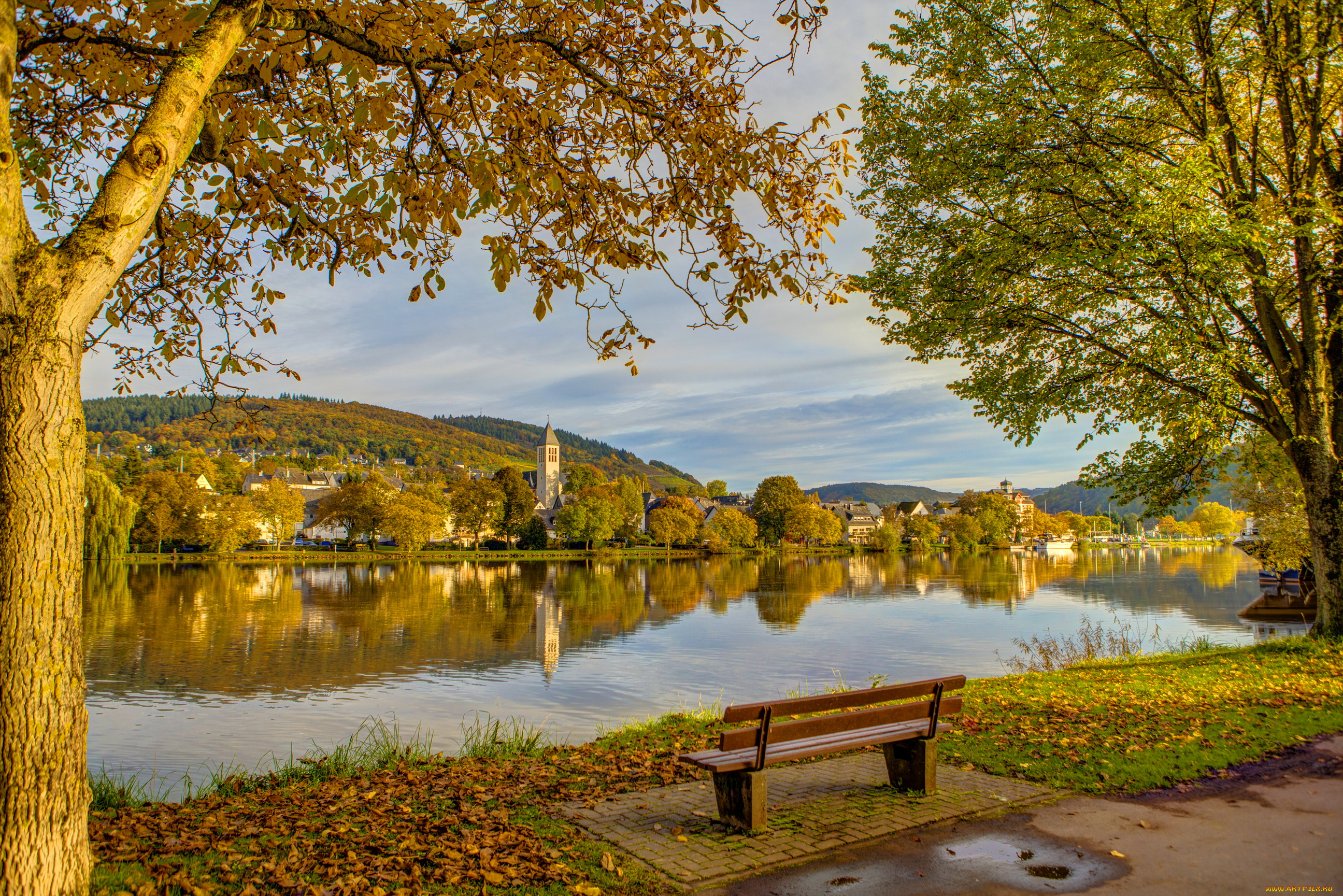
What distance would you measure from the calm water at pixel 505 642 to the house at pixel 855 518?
3633 inches

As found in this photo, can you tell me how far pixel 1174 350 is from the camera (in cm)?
1187

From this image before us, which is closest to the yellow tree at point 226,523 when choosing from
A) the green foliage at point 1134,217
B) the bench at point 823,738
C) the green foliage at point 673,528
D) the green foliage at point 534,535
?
the green foliage at point 534,535

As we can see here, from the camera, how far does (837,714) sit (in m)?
5.93

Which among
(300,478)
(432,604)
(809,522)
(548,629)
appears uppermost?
(300,478)

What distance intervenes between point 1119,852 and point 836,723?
1.78m

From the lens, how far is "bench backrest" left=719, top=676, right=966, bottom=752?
5.15m

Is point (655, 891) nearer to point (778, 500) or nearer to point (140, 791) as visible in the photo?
point (140, 791)

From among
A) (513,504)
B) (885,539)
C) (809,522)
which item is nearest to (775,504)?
(809,522)

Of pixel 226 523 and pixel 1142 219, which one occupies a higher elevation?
pixel 1142 219

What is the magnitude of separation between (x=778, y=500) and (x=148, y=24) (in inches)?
3908

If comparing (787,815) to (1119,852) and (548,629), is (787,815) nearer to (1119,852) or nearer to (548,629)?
(1119,852)

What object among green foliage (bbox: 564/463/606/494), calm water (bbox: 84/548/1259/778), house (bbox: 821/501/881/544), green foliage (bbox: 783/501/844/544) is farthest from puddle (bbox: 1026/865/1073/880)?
house (bbox: 821/501/881/544)

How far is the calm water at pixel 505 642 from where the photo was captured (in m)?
13.9

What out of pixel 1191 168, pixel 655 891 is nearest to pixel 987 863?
pixel 655 891
